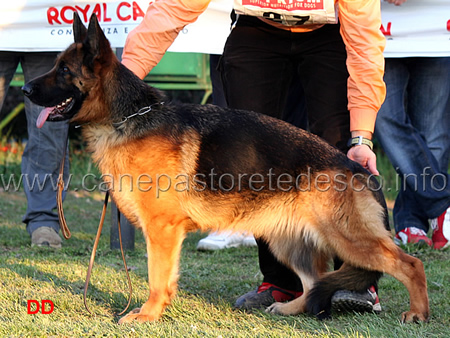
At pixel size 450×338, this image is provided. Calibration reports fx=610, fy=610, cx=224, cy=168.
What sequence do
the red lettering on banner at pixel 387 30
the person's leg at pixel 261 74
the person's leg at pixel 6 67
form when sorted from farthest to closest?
the red lettering on banner at pixel 387 30
the person's leg at pixel 6 67
the person's leg at pixel 261 74

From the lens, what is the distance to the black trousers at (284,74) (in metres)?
3.66

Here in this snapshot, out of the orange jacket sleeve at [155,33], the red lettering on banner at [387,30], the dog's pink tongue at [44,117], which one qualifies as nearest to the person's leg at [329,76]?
the orange jacket sleeve at [155,33]

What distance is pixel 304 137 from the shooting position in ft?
10.9

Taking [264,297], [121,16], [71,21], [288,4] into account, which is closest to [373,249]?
[264,297]

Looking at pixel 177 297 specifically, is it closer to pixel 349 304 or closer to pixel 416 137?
pixel 349 304

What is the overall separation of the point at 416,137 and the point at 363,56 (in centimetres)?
230

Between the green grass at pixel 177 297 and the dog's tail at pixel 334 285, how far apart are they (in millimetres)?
78

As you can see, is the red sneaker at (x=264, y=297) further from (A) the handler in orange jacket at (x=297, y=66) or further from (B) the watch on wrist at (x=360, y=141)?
(B) the watch on wrist at (x=360, y=141)

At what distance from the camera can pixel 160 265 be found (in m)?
3.18

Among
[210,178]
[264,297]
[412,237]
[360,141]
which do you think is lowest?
[412,237]

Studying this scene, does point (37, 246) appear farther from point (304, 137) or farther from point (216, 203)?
point (304, 137)

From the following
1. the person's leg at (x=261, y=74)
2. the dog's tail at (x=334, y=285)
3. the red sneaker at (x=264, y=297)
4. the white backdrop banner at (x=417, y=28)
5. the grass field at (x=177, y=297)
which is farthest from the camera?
the white backdrop banner at (x=417, y=28)

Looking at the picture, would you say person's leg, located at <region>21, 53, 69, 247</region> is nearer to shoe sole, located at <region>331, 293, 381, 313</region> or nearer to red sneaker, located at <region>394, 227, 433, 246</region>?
shoe sole, located at <region>331, 293, 381, 313</region>

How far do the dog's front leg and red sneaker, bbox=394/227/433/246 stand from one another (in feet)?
9.06
